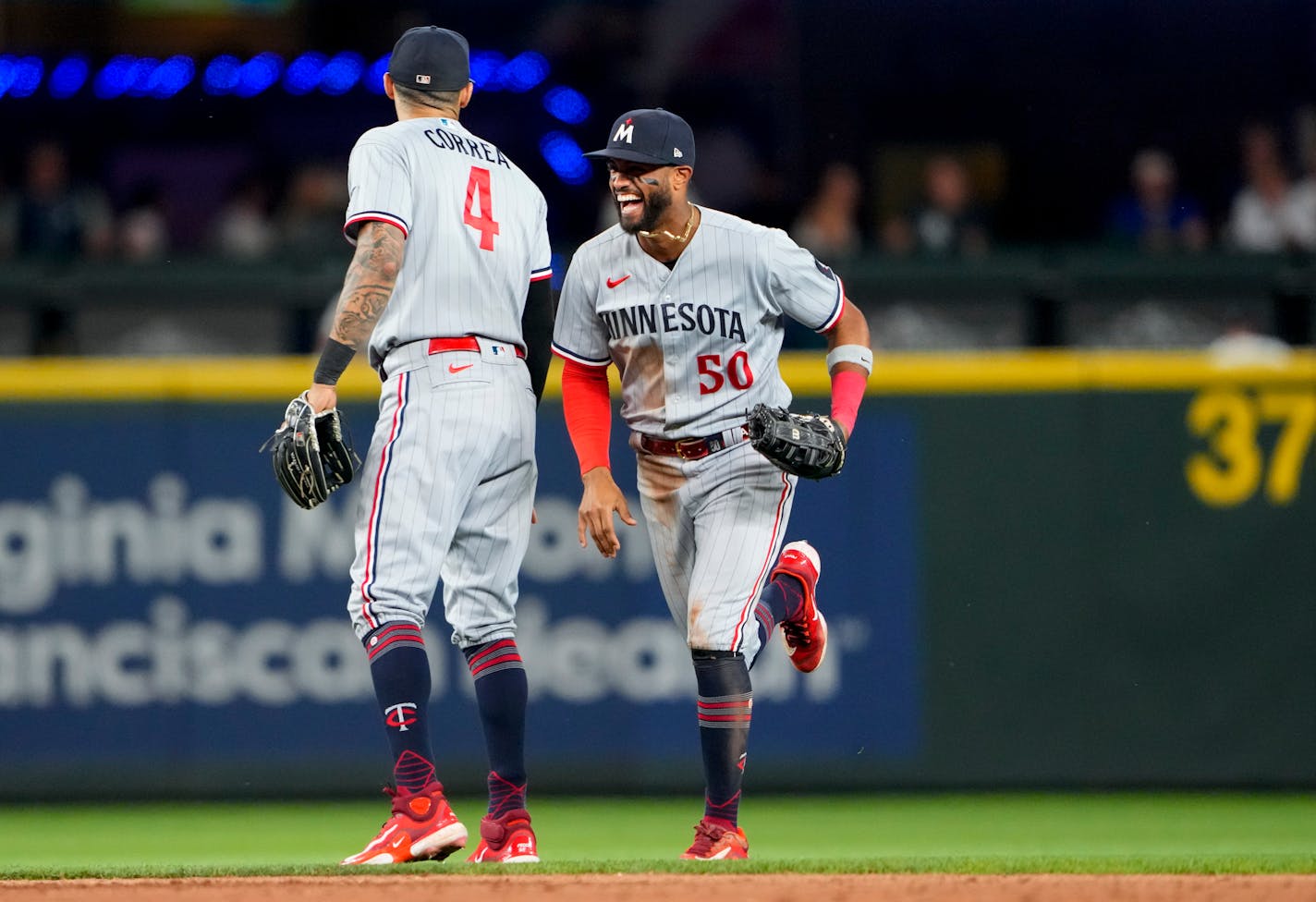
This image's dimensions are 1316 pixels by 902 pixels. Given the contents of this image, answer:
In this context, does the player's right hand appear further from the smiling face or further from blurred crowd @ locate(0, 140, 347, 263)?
blurred crowd @ locate(0, 140, 347, 263)

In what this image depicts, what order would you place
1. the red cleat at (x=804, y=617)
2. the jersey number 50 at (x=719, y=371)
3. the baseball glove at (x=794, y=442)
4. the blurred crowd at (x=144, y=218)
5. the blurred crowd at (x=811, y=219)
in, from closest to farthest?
the baseball glove at (x=794, y=442), the jersey number 50 at (x=719, y=371), the red cleat at (x=804, y=617), the blurred crowd at (x=811, y=219), the blurred crowd at (x=144, y=218)

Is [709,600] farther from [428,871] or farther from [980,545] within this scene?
[980,545]

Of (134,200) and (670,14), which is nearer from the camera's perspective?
(134,200)

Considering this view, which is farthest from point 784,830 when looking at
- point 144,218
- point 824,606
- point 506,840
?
point 144,218

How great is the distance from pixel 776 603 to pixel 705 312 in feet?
2.83

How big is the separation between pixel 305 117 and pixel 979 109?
4.47m

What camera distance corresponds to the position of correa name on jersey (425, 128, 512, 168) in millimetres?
4547

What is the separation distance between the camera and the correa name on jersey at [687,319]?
185 inches

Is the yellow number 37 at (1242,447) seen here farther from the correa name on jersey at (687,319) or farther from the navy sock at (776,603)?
the correa name on jersey at (687,319)

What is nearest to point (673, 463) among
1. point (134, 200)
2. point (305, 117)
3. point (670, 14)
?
point (134, 200)

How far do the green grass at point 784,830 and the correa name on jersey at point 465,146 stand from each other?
1.79 m

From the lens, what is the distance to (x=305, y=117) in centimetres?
1131

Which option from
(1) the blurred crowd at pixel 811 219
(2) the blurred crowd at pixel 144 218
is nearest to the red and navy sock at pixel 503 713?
(1) the blurred crowd at pixel 811 219

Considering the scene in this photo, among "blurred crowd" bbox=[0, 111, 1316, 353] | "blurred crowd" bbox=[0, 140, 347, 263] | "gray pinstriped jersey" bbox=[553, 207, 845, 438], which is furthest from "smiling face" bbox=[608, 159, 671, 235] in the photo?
"blurred crowd" bbox=[0, 140, 347, 263]
